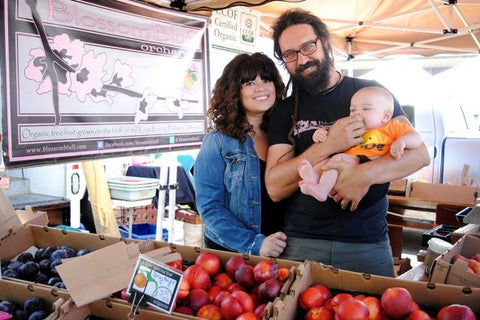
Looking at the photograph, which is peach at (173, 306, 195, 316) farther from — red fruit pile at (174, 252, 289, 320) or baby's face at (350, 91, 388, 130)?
baby's face at (350, 91, 388, 130)

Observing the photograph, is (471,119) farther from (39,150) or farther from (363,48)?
(39,150)

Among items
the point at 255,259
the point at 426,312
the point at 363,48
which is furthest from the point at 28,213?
the point at 363,48

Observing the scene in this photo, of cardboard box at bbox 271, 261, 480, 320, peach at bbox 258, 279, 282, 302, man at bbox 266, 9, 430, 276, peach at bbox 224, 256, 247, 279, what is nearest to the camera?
cardboard box at bbox 271, 261, 480, 320

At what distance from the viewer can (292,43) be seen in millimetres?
1685

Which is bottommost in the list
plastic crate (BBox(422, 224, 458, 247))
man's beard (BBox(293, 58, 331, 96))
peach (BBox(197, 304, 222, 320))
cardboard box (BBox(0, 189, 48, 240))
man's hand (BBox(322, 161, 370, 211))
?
plastic crate (BBox(422, 224, 458, 247))

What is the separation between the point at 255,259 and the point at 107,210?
117 inches

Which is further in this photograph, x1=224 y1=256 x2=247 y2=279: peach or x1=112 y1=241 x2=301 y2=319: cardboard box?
x1=224 y1=256 x2=247 y2=279: peach

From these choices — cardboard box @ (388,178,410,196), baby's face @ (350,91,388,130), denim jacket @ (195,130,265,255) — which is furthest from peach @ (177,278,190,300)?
cardboard box @ (388,178,410,196)

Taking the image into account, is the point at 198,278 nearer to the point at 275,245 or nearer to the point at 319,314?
the point at 319,314

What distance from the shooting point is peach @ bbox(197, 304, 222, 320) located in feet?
3.95

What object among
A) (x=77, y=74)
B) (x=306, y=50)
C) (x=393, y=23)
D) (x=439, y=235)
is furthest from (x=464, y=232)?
(x=393, y=23)

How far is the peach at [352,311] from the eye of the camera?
1.07 m

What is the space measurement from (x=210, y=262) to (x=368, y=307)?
1.84 feet

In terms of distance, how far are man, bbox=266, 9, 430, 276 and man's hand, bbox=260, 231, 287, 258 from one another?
0.22 ft
